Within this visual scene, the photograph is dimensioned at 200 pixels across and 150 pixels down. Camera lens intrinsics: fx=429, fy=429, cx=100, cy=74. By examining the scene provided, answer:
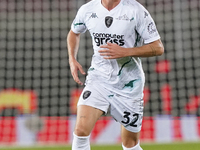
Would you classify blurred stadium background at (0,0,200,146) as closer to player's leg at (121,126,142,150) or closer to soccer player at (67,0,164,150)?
player's leg at (121,126,142,150)

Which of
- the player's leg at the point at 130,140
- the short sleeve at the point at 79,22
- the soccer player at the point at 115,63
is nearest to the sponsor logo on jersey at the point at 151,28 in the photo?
the soccer player at the point at 115,63

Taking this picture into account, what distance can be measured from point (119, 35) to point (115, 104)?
1.97 feet

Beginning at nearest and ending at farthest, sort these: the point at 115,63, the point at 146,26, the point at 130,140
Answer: the point at 146,26
the point at 115,63
the point at 130,140

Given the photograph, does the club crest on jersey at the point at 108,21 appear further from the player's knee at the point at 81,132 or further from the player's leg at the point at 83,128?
the player's knee at the point at 81,132

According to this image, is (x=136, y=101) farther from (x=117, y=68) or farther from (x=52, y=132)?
(x=52, y=132)

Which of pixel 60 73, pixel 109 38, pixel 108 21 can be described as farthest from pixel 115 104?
pixel 60 73

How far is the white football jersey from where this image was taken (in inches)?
141

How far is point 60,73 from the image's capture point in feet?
38.1

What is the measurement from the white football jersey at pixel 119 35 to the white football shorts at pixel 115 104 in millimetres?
55

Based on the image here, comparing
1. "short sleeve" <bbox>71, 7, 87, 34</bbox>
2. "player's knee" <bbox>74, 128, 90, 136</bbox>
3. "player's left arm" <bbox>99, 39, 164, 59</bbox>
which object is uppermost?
"short sleeve" <bbox>71, 7, 87, 34</bbox>

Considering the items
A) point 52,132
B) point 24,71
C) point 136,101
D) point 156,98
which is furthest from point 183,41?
point 136,101

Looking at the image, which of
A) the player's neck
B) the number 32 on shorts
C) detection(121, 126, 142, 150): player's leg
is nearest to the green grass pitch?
detection(121, 126, 142, 150): player's leg

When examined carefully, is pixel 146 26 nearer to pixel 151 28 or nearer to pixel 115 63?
pixel 151 28

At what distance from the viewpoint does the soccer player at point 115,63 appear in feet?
11.4
